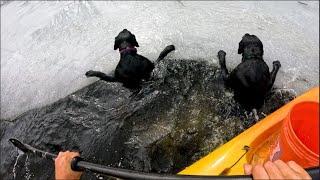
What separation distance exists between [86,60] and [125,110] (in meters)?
1.00

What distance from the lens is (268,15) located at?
5.45m

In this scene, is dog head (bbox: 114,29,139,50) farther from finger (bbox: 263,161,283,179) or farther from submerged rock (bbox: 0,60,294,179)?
finger (bbox: 263,161,283,179)

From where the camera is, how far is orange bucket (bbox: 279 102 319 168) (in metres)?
2.10

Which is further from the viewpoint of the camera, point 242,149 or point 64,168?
point 242,149

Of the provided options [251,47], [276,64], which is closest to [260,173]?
[251,47]

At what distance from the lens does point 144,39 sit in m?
5.34

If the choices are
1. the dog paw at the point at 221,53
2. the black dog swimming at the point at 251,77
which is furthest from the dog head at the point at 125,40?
→ the black dog swimming at the point at 251,77

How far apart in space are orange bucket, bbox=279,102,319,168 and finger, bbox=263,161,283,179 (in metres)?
0.71

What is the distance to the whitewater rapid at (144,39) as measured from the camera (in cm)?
501

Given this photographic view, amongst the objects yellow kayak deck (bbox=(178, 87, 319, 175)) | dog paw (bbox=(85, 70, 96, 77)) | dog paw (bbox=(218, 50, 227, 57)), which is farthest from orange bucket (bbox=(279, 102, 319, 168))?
dog paw (bbox=(85, 70, 96, 77))

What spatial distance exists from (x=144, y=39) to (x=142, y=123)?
126 centimetres

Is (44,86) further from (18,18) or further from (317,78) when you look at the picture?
(317,78)

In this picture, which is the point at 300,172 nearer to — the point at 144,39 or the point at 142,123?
the point at 142,123

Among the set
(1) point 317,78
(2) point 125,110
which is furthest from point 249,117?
(2) point 125,110
